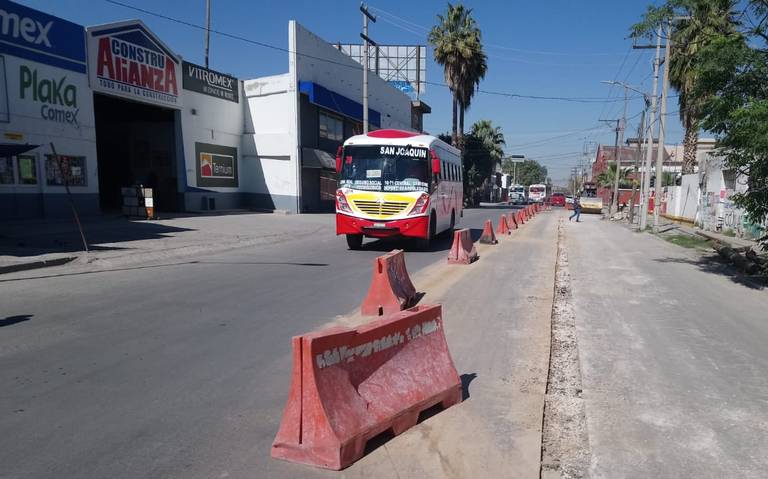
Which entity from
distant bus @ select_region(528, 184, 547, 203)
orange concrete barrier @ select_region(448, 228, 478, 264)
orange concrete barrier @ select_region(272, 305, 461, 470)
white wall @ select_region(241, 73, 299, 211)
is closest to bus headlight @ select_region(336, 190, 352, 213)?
orange concrete barrier @ select_region(448, 228, 478, 264)

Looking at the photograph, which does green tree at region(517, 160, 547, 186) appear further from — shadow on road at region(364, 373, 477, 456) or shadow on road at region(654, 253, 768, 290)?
shadow on road at region(364, 373, 477, 456)

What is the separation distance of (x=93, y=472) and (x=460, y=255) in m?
9.92

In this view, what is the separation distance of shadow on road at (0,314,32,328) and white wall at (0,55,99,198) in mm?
12705

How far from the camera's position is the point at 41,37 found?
17.4 metres

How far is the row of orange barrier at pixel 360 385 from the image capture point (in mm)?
3238

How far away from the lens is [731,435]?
3840mm

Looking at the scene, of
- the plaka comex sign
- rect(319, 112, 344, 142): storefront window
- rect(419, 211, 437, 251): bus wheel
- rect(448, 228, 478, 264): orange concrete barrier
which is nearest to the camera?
rect(448, 228, 478, 264): orange concrete barrier

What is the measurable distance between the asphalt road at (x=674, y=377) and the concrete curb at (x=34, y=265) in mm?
10061

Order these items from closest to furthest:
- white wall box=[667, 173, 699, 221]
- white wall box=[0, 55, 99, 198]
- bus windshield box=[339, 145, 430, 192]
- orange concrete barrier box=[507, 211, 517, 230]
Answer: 1. bus windshield box=[339, 145, 430, 192]
2. white wall box=[0, 55, 99, 198]
3. orange concrete barrier box=[507, 211, 517, 230]
4. white wall box=[667, 173, 699, 221]

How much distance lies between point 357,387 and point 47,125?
1901cm

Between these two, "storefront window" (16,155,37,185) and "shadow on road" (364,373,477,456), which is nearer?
"shadow on road" (364,373,477,456)

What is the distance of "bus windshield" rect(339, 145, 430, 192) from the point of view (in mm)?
13852

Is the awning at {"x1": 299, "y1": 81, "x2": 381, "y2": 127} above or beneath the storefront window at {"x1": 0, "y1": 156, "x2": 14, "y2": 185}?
above

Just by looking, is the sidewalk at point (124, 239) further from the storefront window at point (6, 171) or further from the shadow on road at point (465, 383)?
the shadow on road at point (465, 383)
